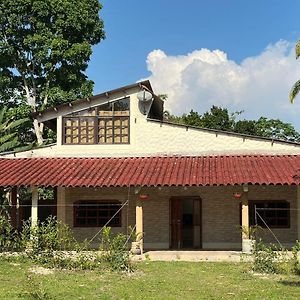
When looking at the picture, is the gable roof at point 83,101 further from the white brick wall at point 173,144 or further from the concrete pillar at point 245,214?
the concrete pillar at point 245,214

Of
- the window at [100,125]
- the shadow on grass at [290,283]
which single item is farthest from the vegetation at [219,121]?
the shadow on grass at [290,283]

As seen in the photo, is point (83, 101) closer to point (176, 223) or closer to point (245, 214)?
point (176, 223)

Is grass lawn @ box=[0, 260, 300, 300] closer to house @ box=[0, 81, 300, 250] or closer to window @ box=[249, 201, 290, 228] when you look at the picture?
house @ box=[0, 81, 300, 250]

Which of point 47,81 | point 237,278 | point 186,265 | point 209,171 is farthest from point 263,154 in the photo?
point 47,81

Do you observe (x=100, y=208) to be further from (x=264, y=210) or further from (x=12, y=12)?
(x=12, y=12)

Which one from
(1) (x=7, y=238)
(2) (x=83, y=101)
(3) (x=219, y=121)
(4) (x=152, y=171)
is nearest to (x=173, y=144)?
(4) (x=152, y=171)

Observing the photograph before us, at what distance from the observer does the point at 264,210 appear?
20281mm

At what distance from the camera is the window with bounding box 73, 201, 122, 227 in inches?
824

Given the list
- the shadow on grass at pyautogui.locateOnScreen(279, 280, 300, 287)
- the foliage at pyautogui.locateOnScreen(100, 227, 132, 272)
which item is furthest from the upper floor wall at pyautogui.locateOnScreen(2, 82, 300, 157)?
the shadow on grass at pyautogui.locateOnScreen(279, 280, 300, 287)

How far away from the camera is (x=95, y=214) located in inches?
830

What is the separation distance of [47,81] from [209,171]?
1773cm

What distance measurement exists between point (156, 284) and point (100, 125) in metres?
10.6

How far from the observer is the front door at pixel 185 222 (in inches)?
803

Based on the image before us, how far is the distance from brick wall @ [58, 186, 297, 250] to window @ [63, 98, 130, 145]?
238cm
